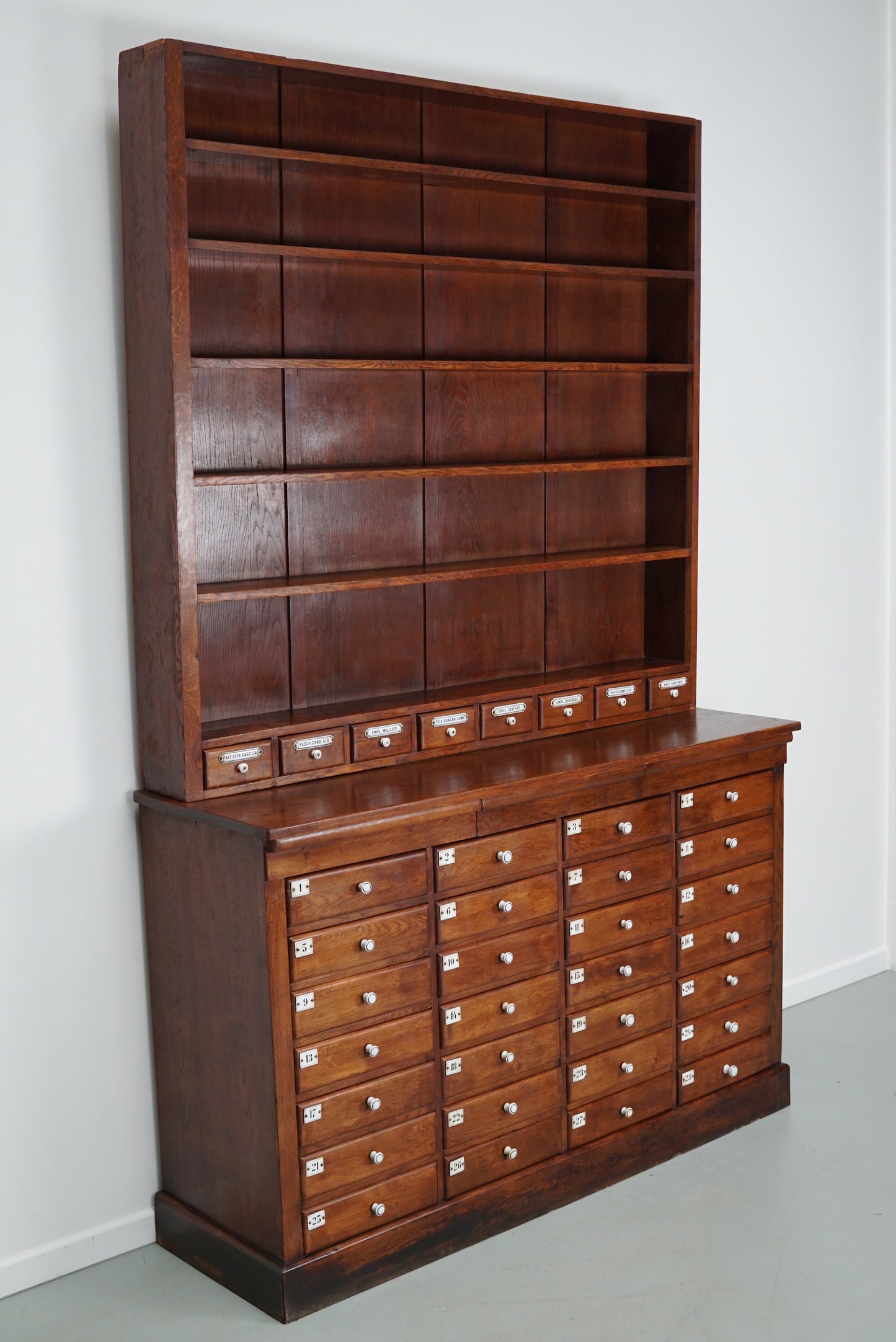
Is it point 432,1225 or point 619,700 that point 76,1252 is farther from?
point 619,700

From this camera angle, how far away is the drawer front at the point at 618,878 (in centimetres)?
344

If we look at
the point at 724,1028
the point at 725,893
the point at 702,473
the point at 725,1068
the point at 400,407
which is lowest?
the point at 725,1068

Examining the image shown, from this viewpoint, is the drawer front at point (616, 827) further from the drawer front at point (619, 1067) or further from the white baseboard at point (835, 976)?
the white baseboard at point (835, 976)

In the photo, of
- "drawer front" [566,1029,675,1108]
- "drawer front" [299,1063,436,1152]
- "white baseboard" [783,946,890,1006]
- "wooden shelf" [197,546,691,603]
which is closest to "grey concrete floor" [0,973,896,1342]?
"drawer front" [566,1029,675,1108]

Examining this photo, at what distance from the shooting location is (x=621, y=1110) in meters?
Answer: 3.57

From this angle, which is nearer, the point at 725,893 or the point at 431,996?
the point at 431,996

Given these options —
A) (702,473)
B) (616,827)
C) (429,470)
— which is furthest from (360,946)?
(702,473)

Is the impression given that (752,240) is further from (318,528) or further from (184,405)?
(184,405)

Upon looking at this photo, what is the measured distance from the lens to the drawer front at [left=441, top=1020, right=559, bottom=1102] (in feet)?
10.6

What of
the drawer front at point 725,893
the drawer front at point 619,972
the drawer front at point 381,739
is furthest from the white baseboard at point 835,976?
the drawer front at point 381,739

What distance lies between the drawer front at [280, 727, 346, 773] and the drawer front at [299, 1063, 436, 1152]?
2.33ft

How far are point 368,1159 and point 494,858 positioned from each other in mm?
715

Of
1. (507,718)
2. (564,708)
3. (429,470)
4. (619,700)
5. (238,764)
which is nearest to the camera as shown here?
(238,764)

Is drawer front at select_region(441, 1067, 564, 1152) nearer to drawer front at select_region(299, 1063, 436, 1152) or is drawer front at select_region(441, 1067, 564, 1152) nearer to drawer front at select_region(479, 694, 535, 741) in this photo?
drawer front at select_region(299, 1063, 436, 1152)
